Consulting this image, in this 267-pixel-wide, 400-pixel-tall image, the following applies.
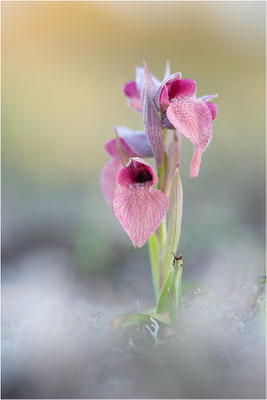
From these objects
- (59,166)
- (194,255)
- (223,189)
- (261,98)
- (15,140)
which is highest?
(261,98)

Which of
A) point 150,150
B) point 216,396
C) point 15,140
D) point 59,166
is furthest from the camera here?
point 15,140

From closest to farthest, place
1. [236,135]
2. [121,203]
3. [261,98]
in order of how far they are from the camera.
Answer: [121,203], [236,135], [261,98]

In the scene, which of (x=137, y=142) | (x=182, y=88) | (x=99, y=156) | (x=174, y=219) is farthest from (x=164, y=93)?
(x=99, y=156)

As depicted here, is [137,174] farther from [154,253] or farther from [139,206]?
[154,253]

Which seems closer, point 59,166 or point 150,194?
point 150,194

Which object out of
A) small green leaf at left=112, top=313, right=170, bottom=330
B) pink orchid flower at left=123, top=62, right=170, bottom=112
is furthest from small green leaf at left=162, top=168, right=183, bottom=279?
pink orchid flower at left=123, top=62, right=170, bottom=112

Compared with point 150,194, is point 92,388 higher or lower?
lower

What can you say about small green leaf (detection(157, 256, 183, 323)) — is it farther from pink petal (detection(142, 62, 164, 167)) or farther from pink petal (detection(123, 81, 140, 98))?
pink petal (detection(123, 81, 140, 98))

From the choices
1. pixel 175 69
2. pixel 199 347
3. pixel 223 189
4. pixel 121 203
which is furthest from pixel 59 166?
pixel 199 347

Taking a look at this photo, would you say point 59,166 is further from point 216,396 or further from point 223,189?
point 216,396
